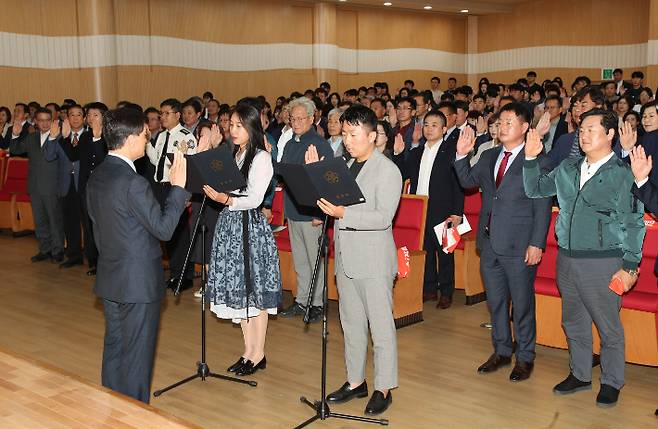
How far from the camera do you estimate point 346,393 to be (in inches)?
162

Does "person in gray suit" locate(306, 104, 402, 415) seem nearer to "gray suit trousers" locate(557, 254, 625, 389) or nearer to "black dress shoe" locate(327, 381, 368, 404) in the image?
"black dress shoe" locate(327, 381, 368, 404)

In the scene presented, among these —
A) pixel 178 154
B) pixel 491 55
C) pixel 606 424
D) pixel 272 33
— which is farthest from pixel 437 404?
pixel 491 55

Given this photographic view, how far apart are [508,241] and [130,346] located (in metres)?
2.10

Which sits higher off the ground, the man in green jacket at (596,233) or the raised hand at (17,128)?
the raised hand at (17,128)

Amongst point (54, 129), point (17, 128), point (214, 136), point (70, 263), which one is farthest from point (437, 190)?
point (17, 128)

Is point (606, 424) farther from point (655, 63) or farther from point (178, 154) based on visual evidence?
point (655, 63)

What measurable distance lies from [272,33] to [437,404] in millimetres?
12779

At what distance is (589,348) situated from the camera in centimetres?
420

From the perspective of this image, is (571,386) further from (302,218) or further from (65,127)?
(65,127)

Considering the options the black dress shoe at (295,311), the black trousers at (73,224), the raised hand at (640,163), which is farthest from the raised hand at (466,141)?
the black trousers at (73,224)

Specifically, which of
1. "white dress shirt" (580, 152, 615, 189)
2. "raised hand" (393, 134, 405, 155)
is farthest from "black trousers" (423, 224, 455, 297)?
"white dress shirt" (580, 152, 615, 189)

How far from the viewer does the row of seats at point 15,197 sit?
923cm

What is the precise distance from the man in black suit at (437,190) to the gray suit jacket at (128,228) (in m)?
2.77

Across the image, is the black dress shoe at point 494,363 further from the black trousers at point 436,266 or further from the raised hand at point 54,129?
the raised hand at point 54,129
